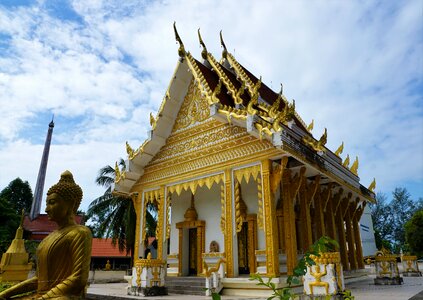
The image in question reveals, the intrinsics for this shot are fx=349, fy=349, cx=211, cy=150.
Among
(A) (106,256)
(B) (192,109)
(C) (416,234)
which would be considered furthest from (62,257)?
(C) (416,234)

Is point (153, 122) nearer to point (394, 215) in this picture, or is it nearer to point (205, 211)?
point (205, 211)

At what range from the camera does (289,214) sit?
7805mm

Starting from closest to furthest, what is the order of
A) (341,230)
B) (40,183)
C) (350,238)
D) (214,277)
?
(214,277) < (341,230) < (350,238) < (40,183)

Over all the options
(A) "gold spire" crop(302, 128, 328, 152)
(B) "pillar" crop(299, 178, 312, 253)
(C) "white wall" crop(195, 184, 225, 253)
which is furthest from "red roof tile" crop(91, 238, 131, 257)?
(A) "gold spire" crop(302, 128, 328, 152)

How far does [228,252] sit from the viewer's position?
763cm

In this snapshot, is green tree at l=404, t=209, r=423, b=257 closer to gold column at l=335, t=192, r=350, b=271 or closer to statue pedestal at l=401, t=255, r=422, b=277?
statue pedestal at l=401, t=255, r=422, b=277

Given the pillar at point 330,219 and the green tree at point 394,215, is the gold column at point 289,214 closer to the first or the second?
the pillar at point 330,219

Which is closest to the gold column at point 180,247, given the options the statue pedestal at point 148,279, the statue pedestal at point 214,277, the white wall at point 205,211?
the white wall at point 205,211

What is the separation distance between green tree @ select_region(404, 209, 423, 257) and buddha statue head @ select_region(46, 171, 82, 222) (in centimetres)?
2260

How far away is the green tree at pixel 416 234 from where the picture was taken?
67.2 feet

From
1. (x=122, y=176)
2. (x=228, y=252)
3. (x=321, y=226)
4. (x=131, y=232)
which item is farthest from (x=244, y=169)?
(x=131, y=232)

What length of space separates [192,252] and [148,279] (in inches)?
112

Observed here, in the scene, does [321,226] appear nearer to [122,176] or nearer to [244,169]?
[244,169]

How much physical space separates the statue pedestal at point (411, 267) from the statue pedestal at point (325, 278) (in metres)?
9.00
